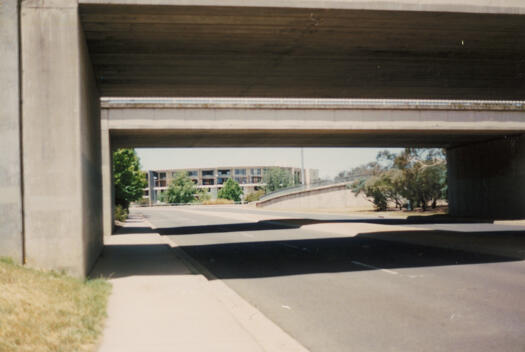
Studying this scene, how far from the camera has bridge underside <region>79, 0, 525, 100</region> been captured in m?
10.9

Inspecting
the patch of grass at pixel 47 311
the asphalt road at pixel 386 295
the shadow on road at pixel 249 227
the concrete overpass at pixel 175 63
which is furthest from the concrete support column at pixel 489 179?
the patch of grass at pixel 47 311

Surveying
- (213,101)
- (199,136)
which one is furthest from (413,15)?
(199,136)

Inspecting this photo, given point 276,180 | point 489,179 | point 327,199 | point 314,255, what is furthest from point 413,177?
point 276,180

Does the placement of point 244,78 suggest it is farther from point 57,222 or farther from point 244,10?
point 57,222

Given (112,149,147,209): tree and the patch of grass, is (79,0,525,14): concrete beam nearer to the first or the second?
the patch of grass

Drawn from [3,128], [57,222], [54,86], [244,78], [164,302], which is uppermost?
[244,78]

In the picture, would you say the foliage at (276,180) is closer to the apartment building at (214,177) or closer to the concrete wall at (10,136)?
the apartment building at (214,177)

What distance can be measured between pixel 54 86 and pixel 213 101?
59.3 feet

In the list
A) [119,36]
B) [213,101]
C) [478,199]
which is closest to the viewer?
[119,36]

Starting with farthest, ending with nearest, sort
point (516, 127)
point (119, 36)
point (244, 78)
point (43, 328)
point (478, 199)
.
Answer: point (478, 199), point (516, 127), point (244, 78), point (119, 36), point (43, 328)

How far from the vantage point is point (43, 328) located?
576cm

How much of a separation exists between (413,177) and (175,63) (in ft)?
128

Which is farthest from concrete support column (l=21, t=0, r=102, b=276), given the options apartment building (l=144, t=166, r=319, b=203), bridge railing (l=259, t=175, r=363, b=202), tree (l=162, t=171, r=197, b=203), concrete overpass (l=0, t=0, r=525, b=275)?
apartment building (l=144, t=166, r=319, b=203)

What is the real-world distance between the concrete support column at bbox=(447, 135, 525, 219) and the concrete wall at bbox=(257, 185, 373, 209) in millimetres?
27637
